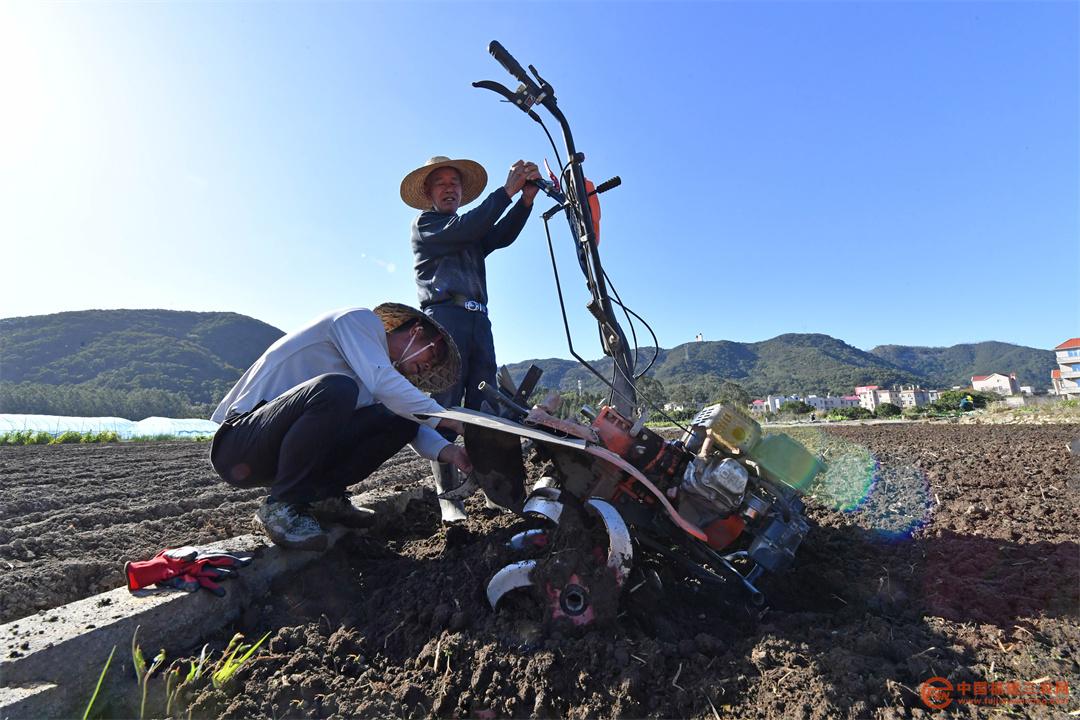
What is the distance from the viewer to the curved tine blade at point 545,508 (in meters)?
2.15

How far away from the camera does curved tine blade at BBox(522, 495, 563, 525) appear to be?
215 cm

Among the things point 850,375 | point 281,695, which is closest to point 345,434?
point 281,695

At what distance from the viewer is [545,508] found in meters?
2.17

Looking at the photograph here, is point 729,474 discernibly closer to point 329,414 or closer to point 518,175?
point 329,414

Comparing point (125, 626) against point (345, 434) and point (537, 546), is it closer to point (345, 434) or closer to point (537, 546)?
point (345, 434)

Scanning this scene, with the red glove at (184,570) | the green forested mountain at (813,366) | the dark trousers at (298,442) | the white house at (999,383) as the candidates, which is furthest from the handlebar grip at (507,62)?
the green forested mountain at (813,366)

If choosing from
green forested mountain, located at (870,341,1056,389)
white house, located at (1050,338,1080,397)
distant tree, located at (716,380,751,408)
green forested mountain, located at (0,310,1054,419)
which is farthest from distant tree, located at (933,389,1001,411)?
green forested mountain, located at (870,341,1056,389)

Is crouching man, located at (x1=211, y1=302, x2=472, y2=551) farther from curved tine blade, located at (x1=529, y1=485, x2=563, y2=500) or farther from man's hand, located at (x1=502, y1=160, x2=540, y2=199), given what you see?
man's hand, located at (x1=502, y1=160, x2=540, y2=199)

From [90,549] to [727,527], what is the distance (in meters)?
3.80

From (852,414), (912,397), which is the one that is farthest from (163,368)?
(912,397)

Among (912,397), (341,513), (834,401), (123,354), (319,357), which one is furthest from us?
(834,401)

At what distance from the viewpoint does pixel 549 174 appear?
11.7 feet

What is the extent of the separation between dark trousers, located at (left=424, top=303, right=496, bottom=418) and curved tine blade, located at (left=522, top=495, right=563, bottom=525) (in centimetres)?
135

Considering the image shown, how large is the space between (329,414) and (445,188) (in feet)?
6.96
